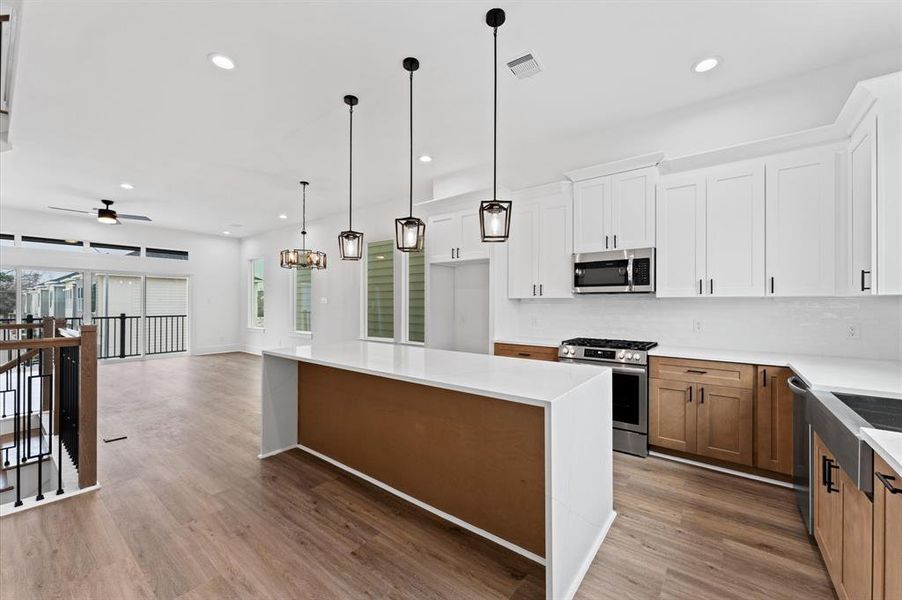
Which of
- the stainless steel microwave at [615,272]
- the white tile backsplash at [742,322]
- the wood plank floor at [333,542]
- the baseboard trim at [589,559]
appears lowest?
the wood plank floor at [333,542]

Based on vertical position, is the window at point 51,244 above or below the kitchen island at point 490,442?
above

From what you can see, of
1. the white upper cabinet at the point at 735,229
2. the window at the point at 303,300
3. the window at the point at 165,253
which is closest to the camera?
the white upper cabinet at the point at 735,229

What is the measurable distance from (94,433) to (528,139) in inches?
177

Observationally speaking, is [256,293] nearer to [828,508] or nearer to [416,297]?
[416,297]

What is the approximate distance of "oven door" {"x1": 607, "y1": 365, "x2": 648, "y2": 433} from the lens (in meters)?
3.22

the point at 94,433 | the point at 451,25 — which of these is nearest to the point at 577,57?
the point at 451,25

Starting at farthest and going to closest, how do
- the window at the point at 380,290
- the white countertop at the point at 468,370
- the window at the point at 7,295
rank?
1. the window at the point at 7,295
2. the window at the point at 380,290
3. the white countertop at the point at 468,370

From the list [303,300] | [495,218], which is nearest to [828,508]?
[495,218]

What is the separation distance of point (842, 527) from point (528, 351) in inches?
100

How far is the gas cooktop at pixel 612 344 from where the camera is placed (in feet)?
11.1

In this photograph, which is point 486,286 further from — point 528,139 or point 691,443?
point 691,443

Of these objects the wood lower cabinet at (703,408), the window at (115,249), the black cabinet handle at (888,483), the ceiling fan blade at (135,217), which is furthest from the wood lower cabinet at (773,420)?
the window at (115,249)

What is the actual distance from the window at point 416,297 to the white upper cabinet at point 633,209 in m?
2.84

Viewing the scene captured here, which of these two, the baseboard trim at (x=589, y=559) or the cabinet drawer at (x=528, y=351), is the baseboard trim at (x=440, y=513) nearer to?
the baseboard trim at (x=589, y=559)
